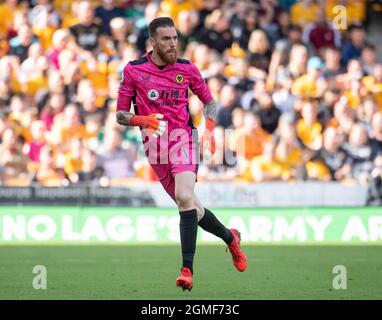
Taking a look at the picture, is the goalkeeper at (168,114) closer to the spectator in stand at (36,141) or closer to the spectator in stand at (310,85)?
the spectator in stand at (36,141)

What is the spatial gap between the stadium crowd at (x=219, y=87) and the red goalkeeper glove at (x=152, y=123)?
5.77m

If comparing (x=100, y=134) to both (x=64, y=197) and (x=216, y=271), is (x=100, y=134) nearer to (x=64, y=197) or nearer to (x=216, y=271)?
(x=64, y=197)

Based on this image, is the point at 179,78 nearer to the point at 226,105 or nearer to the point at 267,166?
the point at 267,166

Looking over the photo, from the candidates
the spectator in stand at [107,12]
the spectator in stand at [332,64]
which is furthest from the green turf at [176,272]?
the spectator in stand at [107,12]

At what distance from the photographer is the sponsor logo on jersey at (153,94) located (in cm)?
898

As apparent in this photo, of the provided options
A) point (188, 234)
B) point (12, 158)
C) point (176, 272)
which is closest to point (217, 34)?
point (12, 158)

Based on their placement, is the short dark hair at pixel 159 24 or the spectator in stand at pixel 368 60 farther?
the spectator in stand at pixel 368 60

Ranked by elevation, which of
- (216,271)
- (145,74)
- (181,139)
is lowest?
(216,271)

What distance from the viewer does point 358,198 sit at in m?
14.2

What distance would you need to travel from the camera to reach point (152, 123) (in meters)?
8.76

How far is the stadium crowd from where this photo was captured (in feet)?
49.2

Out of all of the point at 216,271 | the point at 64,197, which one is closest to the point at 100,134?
the point at 64,197

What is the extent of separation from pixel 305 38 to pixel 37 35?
4488 mm

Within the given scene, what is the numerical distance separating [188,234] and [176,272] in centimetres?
173
